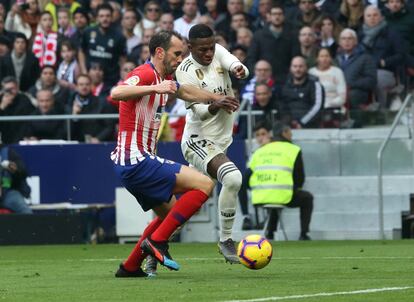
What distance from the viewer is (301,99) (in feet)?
69.6

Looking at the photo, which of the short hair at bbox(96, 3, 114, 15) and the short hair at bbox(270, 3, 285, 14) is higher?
the short hair at bbox(96, 3, 114, 15)

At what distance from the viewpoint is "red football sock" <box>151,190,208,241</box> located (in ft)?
38.1

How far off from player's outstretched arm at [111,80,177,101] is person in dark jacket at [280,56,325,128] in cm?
985

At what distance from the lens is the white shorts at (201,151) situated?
13891mm

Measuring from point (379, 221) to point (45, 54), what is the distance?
7.55m

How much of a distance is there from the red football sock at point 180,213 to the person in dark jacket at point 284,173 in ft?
27.1

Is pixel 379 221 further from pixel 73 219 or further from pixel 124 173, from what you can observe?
pixel 124 173

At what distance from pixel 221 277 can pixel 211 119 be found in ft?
9.11

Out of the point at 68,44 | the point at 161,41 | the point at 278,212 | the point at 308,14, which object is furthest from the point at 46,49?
the point at 161,41

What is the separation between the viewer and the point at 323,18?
22422 mm

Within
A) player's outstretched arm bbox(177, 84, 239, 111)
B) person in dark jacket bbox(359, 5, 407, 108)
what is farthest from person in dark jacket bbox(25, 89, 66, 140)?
player's outstretched arm bbox(177, 84, 239, 111)

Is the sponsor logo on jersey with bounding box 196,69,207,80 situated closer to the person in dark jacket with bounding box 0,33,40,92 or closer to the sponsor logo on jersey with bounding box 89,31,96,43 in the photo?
the sponsor logo on jersey with bounding box 89,31,96,43

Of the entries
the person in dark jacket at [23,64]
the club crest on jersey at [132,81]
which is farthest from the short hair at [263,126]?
the club crest on jersey at [132,81]

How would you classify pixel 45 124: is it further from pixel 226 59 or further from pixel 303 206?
pixel 226 59
